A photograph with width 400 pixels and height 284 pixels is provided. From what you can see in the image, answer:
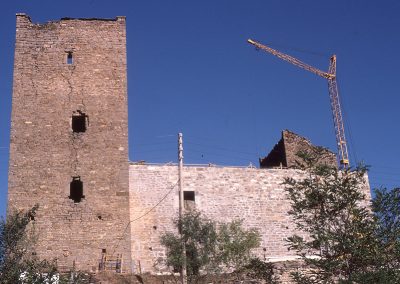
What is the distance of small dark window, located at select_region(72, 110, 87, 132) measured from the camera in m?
28.5

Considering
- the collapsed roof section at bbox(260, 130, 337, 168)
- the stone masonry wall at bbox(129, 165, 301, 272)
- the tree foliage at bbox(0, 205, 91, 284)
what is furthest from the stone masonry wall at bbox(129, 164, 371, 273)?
the tree foliage at bbox(0, 205, 91, 284)

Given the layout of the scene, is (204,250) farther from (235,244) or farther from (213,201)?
(213,201)

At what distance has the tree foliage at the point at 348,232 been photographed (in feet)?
54.2

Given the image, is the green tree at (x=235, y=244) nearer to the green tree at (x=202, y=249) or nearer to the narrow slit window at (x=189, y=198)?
the green tree at (x=202, y=249)

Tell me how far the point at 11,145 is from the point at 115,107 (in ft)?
16.2

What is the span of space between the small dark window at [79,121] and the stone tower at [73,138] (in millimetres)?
50

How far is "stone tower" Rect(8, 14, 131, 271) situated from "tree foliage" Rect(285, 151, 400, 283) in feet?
35.5

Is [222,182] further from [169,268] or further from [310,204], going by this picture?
[310,204]

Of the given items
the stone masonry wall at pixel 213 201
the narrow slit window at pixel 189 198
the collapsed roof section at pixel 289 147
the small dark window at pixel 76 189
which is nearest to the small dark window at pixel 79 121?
the small dark window at pixel 76 189

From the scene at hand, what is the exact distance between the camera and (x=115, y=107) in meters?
28.9

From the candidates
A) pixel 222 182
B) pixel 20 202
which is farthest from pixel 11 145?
pixel 222 182

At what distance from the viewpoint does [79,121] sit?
2875cm

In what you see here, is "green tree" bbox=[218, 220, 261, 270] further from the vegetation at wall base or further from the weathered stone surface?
the weathered stone surface

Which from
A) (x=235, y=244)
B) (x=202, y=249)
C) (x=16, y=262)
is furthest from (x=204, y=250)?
(x=16, y=262)
